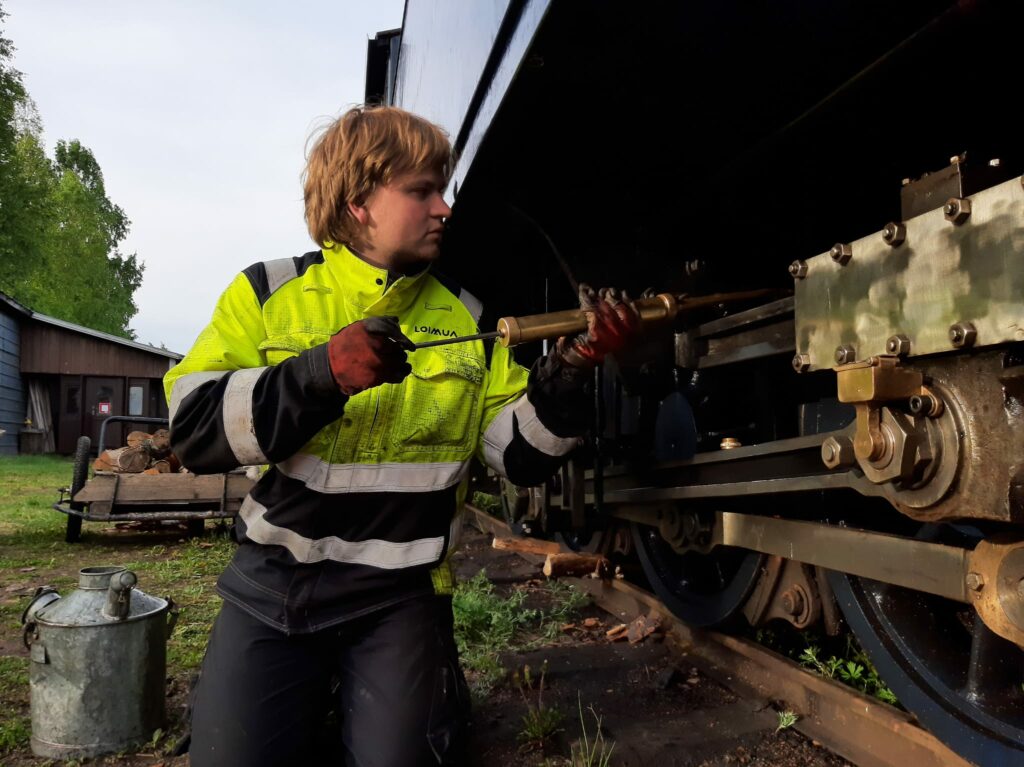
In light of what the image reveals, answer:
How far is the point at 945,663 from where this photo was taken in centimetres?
185

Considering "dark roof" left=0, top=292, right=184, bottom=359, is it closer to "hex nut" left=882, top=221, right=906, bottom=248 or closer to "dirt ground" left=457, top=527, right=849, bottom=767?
"dirt ground" left=457, top=527, right=849, bottom=767

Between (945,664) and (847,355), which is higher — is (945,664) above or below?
below

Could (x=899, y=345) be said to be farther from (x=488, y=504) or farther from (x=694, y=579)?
(x=488, y=504)

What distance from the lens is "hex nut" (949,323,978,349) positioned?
1.09 m

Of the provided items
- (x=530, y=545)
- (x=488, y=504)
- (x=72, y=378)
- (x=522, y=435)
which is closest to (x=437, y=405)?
(x=522, y=435)

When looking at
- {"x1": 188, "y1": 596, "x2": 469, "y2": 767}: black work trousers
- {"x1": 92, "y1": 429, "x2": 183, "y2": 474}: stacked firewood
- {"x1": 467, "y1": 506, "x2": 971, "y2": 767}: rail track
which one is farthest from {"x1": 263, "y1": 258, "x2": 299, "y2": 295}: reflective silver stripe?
{"x1": 92, "y1": 429, "x2": 183, "y2": 474}: stacked firewood

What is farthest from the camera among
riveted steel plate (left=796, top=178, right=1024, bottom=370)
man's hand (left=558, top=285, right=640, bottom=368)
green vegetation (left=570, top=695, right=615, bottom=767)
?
green vegetation (left=570, top=695, right=615, bottom=767)

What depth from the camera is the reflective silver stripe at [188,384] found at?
5.48ft

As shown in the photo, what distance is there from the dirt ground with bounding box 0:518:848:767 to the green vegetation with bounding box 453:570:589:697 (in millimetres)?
75

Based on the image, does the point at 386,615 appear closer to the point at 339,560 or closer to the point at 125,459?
the point at 339,560

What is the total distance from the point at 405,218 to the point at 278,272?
1.10 feet

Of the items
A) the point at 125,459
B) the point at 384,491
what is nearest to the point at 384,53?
the point at 125,459

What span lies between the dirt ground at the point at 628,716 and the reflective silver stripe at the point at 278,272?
144cm

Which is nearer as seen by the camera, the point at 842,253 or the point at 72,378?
the point at 842,253
